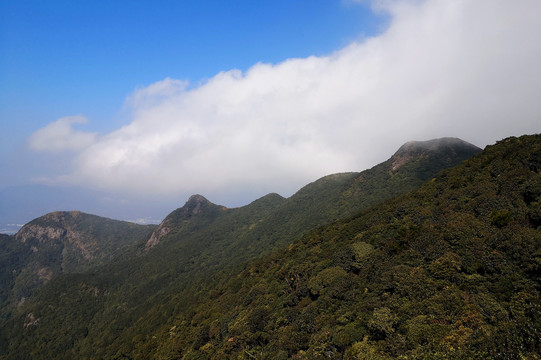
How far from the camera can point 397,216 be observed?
60.1m

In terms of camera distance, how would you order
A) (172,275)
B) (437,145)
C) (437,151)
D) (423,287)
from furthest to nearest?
(172,275) → (437,145) → (437,151) → (423,287)

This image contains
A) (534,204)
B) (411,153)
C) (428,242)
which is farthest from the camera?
(411,153)

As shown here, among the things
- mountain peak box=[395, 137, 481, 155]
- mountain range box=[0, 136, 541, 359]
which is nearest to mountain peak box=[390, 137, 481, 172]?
mountain peak box=[395, 137, 481, 155]

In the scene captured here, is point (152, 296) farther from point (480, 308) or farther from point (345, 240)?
point (480, 308)

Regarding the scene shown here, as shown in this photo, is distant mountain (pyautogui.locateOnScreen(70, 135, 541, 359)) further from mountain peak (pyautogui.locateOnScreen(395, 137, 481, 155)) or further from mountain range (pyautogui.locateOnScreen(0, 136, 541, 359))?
mountain peak (pyautogui.locateOnScreen(395, 137, 481, 155))

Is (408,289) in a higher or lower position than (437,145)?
lower

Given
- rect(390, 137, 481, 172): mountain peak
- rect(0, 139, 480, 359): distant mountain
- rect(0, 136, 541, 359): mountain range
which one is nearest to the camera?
rect(0, 136, 541, 359): mountain range

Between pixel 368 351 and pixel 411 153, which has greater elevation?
pixel 411 153

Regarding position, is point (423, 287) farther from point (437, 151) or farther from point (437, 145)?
point (437, 145)

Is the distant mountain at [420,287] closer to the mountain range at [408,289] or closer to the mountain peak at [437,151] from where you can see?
the mountain range at [408,289]

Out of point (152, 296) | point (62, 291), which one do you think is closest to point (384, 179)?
point (152, 296)

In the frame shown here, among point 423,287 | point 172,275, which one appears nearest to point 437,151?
point 423,287

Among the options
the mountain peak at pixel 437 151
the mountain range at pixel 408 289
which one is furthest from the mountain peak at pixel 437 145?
the mountain range at pixel 408 289

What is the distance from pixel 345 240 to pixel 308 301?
70.9ft
